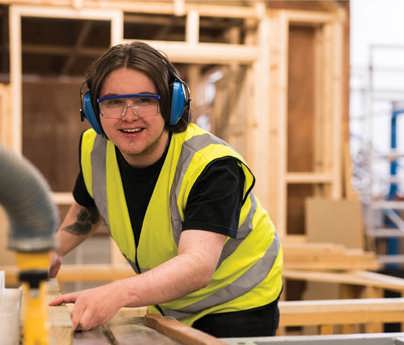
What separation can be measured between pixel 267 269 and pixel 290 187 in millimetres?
4030

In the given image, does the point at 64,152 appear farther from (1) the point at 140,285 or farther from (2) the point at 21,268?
(2) the point at 21,268

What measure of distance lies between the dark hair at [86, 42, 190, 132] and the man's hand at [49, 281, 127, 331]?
53cm

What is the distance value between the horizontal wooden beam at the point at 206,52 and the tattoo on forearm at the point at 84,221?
10.8ft

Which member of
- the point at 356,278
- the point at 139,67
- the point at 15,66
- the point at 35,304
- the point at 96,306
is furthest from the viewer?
the point at 15,66

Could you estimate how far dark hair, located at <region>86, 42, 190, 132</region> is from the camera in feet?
5.06

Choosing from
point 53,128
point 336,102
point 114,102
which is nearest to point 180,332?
point 114,102

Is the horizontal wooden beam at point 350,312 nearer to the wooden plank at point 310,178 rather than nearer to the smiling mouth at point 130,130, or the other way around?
the smiling mouth at point 130,130

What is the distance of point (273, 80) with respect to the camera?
5.65 meters

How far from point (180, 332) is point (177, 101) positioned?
64 cm

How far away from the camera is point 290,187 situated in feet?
19.2

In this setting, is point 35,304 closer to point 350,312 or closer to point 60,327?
point 60,327

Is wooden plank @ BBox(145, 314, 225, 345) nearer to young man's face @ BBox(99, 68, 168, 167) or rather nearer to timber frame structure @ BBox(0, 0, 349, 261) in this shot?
young man's face @ BBox(99, 68, 168, 167)

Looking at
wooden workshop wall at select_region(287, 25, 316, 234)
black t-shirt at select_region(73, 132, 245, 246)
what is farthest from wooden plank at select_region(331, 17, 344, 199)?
black t-shirt at select_region(73, 132, 245, 246)

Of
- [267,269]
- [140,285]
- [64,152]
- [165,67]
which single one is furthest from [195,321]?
[64,152]
